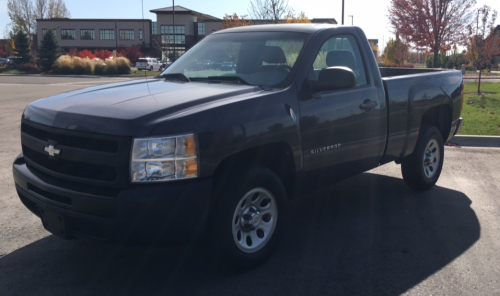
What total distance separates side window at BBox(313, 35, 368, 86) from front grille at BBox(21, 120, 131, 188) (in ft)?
7.51

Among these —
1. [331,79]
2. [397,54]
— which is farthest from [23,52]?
[331,79]

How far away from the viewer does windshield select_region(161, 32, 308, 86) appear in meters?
4.61

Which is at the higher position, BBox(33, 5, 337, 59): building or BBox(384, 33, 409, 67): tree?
BBox(33, 5, 337, 59): building

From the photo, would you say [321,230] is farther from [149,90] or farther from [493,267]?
[149,90]

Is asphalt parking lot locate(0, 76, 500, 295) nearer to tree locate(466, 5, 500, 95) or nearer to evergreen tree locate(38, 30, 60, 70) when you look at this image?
tree locate(466, 5, 500, 95)

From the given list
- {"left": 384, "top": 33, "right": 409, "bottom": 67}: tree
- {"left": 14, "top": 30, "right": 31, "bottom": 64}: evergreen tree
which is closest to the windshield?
{"left": 384, "top": 33, "right": 409, "bottom": 67}: tree

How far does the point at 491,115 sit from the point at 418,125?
8099mm

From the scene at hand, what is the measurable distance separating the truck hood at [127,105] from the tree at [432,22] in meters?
20.2

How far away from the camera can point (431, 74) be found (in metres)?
6.23

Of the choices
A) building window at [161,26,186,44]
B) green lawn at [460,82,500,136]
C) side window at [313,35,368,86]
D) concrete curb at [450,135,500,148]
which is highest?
building window at [161,26,186,44]

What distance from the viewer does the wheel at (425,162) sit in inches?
242

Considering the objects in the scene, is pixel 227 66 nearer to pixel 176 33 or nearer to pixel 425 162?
pixel 425 162

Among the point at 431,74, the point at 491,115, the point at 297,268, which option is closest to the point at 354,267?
the point at 297,268

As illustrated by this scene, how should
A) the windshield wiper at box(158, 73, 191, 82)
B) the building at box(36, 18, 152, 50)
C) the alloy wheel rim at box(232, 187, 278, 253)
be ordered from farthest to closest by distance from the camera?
the building at box(36, 18, 152, 50), the windshield wiper at box(158, 73, 191, 82), the alloy wheel rim at box(232, 187, 278, 253)
